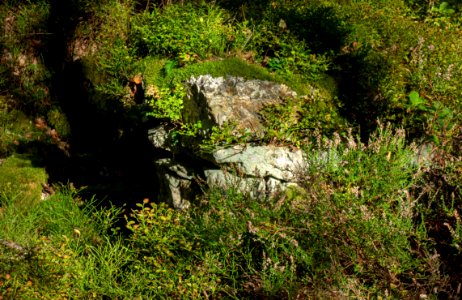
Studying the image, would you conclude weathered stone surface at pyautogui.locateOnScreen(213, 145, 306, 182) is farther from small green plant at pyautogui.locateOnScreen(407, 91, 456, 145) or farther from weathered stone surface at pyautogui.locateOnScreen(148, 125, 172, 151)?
small green plant at pyautogui.locateOnScreen(407, 91, 456, 145)

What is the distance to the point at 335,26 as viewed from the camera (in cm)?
650

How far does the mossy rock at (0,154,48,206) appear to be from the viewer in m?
7.29

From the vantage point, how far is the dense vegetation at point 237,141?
4.07 metres

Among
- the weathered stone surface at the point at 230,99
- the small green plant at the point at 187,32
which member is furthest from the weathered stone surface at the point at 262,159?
the small green plant at the point at 187,32

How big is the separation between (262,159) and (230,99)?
0.78 meters

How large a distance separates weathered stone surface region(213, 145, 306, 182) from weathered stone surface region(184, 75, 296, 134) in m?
0.25

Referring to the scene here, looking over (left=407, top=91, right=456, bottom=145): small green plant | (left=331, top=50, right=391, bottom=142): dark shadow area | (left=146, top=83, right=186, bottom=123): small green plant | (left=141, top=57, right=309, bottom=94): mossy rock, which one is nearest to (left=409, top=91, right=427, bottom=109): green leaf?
(left=407, top=91, right=456, bottom=145): small green plant

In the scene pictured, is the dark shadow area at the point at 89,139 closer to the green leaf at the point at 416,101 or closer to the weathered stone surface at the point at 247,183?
the weathered stone surface at the point at 247,183

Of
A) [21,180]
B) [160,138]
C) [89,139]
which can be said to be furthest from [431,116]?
[21,180]

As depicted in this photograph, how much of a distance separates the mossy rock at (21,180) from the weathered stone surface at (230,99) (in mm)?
2724

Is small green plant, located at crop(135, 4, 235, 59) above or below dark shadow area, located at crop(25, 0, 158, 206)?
above

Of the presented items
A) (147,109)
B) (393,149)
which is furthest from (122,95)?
(393,149)

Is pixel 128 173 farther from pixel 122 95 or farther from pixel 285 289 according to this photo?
pixel 285 289

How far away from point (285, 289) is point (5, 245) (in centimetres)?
247
